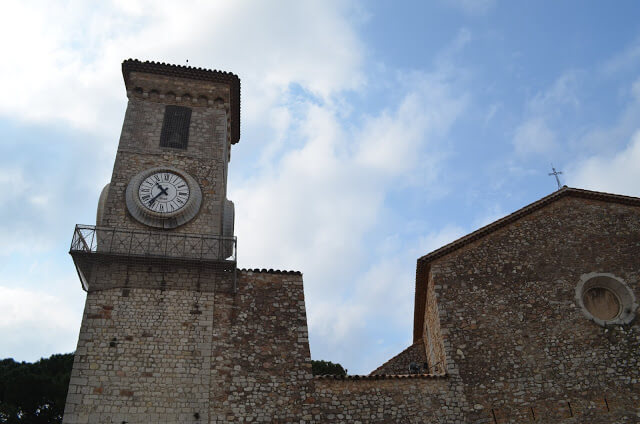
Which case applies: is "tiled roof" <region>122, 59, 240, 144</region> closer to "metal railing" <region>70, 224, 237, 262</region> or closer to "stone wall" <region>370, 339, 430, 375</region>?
"metal railing" <region>70, 224, 237, 262</region>

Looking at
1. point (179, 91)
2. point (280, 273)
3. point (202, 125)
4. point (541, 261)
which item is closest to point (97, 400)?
point (280, 273)

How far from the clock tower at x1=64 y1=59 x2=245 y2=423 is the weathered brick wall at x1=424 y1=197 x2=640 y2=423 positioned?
24.2 ft

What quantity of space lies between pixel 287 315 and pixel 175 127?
8.03 meters

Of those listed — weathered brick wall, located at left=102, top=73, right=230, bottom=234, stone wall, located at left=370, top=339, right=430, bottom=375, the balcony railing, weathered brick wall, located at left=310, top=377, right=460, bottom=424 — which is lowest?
weathered brick wall, located at left=310, top=377, right=460, bottom=424

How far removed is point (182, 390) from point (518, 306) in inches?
408

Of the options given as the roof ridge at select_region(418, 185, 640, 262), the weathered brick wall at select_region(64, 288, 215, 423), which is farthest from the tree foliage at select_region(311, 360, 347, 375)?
the weathered brick wall at select_region(64, 288, 215, 423)

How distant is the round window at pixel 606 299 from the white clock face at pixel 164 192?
13146 mm

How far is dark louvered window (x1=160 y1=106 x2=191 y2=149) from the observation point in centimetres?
1720

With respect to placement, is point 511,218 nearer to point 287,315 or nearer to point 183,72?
point 287,315

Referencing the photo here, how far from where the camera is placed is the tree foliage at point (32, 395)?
2067 cm

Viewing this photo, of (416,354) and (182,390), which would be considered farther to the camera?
(416,354)

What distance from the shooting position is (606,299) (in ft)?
53.0

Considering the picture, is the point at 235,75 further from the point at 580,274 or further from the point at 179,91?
the point at 580,274

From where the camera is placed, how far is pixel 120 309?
1360 cm
